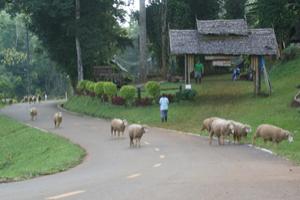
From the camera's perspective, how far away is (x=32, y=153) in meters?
29.0

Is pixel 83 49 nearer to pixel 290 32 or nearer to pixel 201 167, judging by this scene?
pixel 290 32

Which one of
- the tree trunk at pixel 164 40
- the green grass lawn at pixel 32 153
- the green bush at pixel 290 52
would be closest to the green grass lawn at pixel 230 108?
the green bush at pixel 290 52

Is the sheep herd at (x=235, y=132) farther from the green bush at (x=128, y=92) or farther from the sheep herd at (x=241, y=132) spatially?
the green bush at (x=128, y=92)

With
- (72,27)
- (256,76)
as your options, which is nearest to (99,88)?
(72,27)

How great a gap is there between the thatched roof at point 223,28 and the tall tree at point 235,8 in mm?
25156

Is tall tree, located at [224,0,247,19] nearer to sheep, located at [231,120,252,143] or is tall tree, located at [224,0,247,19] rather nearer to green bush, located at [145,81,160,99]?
green bush, located at [145,81,160,99]

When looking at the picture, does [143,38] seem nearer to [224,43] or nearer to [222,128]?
[224,43]

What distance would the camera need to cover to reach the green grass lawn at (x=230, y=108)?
32188 mm

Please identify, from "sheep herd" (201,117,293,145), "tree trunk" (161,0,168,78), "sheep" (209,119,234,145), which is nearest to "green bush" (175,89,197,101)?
"sheep herd" (201,117,293,145)

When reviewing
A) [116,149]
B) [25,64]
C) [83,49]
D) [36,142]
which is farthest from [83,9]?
[25,64]

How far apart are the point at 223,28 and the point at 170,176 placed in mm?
28677

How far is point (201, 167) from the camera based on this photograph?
1719cm

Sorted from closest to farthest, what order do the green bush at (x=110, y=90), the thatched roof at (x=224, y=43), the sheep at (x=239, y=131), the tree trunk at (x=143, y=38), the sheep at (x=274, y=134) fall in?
the sheep at (x=274, y=134) < the sheep at (x=239, y=131) < the thatched roof at (x=224, y=43) < the green bush at (x=110, y=90) < the tree trunk at (x=143, y=38)

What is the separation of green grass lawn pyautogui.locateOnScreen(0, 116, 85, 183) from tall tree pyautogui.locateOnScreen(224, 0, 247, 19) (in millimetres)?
34847
